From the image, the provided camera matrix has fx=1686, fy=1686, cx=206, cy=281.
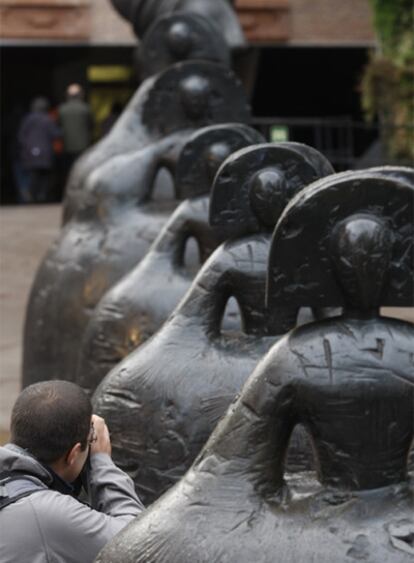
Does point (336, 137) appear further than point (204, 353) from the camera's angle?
Yes

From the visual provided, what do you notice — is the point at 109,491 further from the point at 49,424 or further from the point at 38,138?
the point at 38,138

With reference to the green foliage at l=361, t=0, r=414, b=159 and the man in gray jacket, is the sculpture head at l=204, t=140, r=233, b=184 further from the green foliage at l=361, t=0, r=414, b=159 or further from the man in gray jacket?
the green foliage at l=361, t=0, r=414, b=159

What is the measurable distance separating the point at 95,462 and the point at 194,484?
1.49 feet

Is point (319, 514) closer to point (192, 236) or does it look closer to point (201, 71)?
point (192, 236)

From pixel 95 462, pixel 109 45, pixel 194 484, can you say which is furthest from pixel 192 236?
pixel 109 45

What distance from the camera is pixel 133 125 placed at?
7230 mm

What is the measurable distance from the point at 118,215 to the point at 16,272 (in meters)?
6.08

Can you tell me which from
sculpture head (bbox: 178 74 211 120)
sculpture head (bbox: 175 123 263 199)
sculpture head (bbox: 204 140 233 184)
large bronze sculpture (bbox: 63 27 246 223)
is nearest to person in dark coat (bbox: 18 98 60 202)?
large bronze sculpture (bbox: 63 27 246 223)

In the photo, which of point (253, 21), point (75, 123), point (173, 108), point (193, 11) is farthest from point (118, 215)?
point (253, 21)

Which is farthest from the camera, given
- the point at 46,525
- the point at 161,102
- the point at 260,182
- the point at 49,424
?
the point at 161,102

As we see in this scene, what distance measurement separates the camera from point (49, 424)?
299 centimetres

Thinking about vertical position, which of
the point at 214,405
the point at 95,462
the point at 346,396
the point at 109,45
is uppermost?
A: the point at 346,396

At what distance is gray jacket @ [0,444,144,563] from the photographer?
9.41ft

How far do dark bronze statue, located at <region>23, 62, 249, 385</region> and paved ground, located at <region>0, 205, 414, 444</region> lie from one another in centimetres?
64
